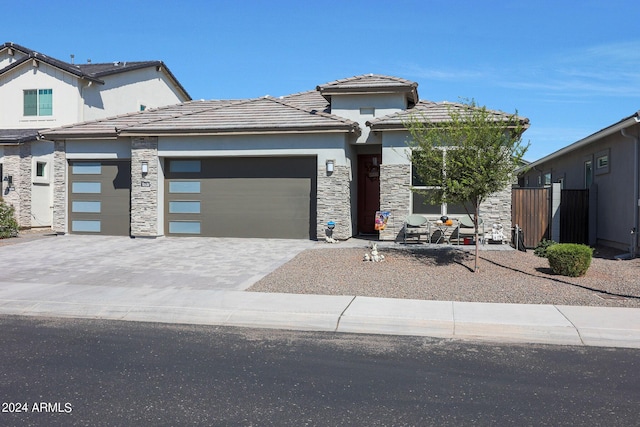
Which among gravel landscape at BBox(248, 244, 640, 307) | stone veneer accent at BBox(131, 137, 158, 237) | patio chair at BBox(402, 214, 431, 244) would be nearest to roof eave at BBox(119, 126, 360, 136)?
stone veneer accent at BBox(131, 137, 158, 237)

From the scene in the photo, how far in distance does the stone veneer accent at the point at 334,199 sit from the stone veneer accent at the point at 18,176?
11.6 meters

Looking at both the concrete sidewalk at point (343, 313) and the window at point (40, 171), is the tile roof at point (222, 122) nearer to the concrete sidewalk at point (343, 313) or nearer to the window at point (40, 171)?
the window at point (40, 171)

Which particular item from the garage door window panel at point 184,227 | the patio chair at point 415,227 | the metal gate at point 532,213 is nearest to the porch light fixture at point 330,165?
the patio chair at point 415,227

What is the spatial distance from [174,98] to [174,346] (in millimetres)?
25315

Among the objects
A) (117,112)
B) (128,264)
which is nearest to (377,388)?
(128,264)

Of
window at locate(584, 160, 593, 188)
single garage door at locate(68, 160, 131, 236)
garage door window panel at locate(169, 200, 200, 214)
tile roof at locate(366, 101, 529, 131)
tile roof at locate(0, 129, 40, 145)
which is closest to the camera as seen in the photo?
tile roof at locate(366, 101, 529, 131)

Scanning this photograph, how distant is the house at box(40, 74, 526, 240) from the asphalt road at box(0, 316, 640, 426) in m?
9.75

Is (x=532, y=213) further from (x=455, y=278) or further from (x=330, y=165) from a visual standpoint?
(x=455, y=278)

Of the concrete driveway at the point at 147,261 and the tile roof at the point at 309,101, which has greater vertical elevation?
the tile roof at the point at 309,101

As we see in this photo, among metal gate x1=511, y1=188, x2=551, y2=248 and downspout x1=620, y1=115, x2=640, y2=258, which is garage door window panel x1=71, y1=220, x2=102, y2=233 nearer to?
metal gate x1=511, y1=188, x2=551, y2=248

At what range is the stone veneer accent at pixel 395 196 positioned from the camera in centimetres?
1667

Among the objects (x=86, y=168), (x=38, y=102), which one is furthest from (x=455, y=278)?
(x=38, y=102)

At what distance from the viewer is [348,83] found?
18203mm

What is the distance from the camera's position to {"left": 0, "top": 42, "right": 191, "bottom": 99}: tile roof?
891 inches
